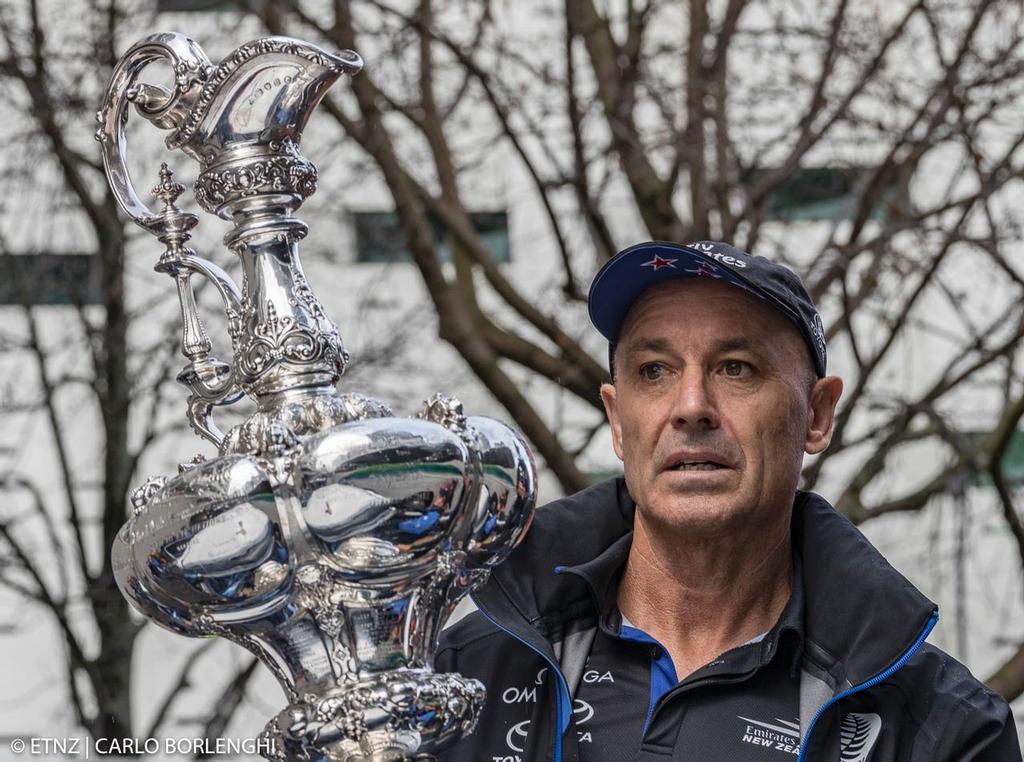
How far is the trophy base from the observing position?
197 centimetres

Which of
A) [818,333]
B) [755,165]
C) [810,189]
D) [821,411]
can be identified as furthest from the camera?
[810,189]

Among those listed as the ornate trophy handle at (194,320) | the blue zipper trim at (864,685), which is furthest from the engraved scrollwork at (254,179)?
the blue zipper trim at (864,685)

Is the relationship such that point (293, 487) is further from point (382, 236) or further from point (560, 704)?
point (382, 236)

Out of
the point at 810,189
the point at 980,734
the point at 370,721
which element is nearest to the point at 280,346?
the point at 370,721

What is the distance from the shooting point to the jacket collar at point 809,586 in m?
2.46

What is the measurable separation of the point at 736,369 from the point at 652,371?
138 millimetres

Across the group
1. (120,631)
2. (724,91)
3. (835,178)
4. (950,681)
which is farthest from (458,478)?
(120,631)

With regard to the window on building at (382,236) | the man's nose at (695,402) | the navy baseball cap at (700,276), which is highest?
the window on building at (382,236)

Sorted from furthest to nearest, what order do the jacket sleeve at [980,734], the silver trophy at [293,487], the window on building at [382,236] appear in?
1. the window on building at [382,236]
2. the jacket sleeve at [980,734]
3. the silver trophy at [293,487]

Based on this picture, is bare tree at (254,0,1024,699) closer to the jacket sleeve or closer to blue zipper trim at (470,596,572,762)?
the jacket sleeve

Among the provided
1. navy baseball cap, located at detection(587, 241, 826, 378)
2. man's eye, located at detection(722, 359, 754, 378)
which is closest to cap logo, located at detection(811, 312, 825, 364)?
navy baseball cap, located at detection(587, 241, 826, 378)

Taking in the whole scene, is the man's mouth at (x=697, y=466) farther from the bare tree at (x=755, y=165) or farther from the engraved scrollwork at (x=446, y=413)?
the bare tree at (x=755, y=165)

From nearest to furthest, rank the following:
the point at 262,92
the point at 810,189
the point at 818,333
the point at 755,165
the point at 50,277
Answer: the point at 262,92, the point at 818,333, the point at 755,165, the point at 810,189, the point at 50,277

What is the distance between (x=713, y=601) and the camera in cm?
269
